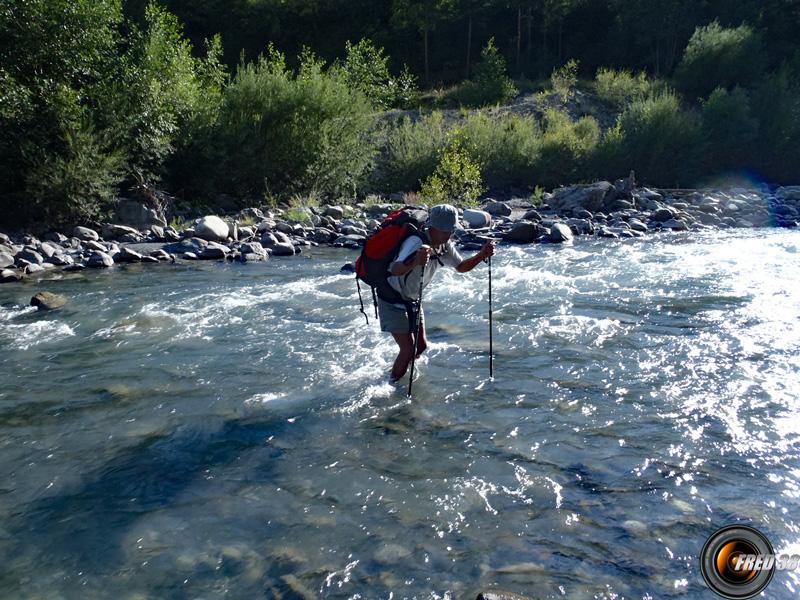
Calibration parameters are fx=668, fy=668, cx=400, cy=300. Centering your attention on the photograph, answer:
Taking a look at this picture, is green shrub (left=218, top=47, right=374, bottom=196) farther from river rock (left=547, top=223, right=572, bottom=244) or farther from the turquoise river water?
the turquoise river water

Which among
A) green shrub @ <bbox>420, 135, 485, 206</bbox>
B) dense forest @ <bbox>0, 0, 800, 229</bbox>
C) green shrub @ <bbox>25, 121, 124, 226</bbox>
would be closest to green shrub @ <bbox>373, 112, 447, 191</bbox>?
dense forest @ <bbox>0, 0, 800, 229</bbox>

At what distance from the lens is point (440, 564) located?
451cm

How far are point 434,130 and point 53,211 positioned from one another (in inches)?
612

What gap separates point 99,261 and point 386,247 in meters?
11.5

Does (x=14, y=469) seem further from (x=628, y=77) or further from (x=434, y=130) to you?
(x=628, y=77)

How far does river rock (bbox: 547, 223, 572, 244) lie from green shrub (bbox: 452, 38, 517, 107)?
2511cm

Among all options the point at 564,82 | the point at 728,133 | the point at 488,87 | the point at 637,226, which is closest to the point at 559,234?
the point at 637,226

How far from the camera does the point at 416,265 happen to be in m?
6.29


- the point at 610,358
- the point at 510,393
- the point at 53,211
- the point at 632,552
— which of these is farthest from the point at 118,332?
the point at 53,211

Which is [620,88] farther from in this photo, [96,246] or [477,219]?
[96,246]

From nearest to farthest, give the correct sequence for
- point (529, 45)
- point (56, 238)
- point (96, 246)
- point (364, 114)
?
point (96, 246)
point (56, 238)
point (364, 114)
point (529, 45)

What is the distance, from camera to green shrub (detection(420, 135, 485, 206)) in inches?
933

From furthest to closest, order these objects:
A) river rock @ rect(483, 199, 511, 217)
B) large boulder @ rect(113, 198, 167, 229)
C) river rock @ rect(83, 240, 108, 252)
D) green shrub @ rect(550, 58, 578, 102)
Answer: green shrub @ rect(550, 58, 578, 102)
river rock @ rect(483, 199, 511, 217)
large boulder @ rect(113, 198, 167, 229)
river rock @ rect(83, 240, 108, 252)

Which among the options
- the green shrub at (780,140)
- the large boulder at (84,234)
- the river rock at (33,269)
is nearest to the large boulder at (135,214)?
the large boulder at (84,234)
